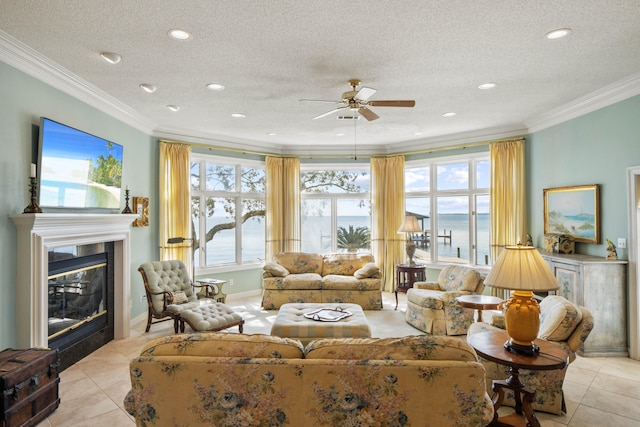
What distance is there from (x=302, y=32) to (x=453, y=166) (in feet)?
16.1

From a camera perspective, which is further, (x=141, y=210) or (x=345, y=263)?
(x=345, y=263)

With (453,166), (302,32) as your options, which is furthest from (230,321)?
(453,166)

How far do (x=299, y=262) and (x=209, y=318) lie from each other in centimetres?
255

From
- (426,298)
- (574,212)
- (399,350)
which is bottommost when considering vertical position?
(426,298)

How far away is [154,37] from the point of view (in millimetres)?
2898

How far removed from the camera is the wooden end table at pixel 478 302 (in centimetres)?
415

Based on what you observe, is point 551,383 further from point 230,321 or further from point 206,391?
point 230,321

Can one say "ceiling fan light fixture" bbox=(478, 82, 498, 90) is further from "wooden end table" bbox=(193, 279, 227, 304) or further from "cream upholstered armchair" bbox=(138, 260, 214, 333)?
"wooden end table" bbox=(193, 279, 227, 304)

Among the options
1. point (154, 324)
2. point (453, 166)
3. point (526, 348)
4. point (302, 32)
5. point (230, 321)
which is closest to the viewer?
point (526, 348)

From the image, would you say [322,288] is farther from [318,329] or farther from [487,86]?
[487,86]

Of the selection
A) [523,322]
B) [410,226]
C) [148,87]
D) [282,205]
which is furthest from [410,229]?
[148,87]

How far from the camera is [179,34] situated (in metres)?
2.84

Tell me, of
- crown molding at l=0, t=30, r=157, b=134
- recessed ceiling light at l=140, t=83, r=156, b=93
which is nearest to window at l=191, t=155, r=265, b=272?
crown molding at l=0, t=30, r=157, b=134

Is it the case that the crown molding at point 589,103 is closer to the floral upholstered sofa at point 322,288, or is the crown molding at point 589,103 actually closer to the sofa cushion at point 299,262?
the floral upholstered sofa at point 322,288
